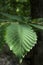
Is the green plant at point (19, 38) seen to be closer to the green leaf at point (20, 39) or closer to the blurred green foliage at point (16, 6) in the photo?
the green leaf at point (20, 39)

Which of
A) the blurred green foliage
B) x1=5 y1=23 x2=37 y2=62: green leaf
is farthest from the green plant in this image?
the blurred green foliage

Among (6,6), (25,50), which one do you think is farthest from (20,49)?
(6,6)

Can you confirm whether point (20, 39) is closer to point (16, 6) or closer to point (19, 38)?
point (19, 38)

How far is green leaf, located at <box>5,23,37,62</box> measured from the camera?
0.54 m

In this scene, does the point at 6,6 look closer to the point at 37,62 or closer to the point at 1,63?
the point at 37,62

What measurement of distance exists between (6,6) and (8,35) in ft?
7.92

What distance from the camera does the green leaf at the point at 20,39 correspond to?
0.54 m

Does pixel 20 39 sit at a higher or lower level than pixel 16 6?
higher

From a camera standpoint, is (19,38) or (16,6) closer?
(19,38)

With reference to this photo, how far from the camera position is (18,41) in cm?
56

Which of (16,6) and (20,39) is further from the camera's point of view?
(16,6)

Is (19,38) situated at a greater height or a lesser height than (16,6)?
greater

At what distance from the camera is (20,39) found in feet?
1.85

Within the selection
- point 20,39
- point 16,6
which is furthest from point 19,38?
point 16,6
